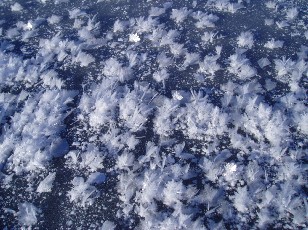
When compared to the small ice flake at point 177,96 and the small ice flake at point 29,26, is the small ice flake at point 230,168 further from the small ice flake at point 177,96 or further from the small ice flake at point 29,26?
the small ice flake at point 29,26

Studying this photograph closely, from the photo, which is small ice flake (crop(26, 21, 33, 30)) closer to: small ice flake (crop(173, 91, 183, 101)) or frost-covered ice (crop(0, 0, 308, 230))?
frost-covered ice (crop(0, 0, 308, 230))

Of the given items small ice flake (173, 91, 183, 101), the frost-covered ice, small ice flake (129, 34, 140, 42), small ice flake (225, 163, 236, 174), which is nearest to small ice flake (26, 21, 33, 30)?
the frost-covered ice

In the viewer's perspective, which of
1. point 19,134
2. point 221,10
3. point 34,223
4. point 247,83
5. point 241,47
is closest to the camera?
point 34,223

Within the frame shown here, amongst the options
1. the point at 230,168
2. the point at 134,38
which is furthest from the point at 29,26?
the point at 230,168

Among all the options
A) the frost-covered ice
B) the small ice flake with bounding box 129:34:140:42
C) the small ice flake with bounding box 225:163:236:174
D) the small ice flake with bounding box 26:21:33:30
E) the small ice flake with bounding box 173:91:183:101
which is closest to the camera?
the frost-covered ice

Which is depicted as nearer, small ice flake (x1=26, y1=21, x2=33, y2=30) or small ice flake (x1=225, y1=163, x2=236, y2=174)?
small ice flake (x1=225, y1=163, x2=236, y2=174)

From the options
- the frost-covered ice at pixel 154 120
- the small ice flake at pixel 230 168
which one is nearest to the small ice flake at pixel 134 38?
the frost-covered ice at pixel 154 120

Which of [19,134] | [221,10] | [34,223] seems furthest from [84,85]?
[221,10]

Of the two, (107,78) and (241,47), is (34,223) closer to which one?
(107,78)
